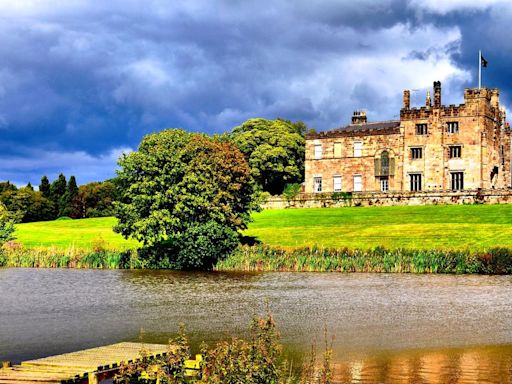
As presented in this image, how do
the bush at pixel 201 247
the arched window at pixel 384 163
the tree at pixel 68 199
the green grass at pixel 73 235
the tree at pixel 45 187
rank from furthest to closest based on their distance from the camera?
the tree at pixel 45 187 < the tree at pixel 68 199 < the arched window at pixel 384 163 < the green grass at pixel 73 235 < the bush at pixel 201 247

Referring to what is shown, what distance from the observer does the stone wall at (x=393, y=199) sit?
251 ft

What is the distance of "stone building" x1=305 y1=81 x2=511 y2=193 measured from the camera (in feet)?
276

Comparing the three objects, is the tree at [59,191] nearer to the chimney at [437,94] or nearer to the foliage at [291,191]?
the foliage at [291,191]

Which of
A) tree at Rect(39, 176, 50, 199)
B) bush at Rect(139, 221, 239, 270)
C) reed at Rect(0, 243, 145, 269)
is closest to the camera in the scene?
bush at Rect(139, 221, 239, 270)

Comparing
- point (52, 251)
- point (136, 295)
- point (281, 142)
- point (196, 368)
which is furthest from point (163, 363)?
point (281, 142)

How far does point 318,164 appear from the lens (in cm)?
9231

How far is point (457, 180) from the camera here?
84.7 meters

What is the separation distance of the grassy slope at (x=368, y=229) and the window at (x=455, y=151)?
11.1 metres

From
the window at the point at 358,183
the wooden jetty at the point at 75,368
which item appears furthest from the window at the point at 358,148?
the wooden jetty at the point at 75,368

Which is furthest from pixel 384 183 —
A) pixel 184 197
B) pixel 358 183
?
pixel 184 197

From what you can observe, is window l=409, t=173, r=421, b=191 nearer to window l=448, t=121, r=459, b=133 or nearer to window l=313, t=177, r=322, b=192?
window l=448, t=121, r=459, b=133

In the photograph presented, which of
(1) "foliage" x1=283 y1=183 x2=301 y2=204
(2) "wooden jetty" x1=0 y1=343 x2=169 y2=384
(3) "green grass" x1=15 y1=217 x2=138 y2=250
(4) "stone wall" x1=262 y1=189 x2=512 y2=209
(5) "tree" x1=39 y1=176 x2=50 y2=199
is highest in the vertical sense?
(5) "tree" x1=39 y1=176 x2=50 y2=199

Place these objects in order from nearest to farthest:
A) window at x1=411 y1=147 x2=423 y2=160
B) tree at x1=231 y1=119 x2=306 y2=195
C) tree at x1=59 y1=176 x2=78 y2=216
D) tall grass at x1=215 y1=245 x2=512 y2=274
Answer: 1. tall grass at x1=215 y1=245 x2=512 y2=274
2. window at x1=411 y1=147 x2=423 y2=160
3. tree at x1=231 y1=119 x2=306 y2=195
4. tree at x1=59 y1=176 x2=78 y2=216

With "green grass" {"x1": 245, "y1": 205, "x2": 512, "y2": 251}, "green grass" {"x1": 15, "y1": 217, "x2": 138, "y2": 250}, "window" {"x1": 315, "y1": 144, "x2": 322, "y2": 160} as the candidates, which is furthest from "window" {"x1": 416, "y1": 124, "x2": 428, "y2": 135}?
"green grass" {"x1": 15, "y1": 217, "x2": 138, "y2": 250}
